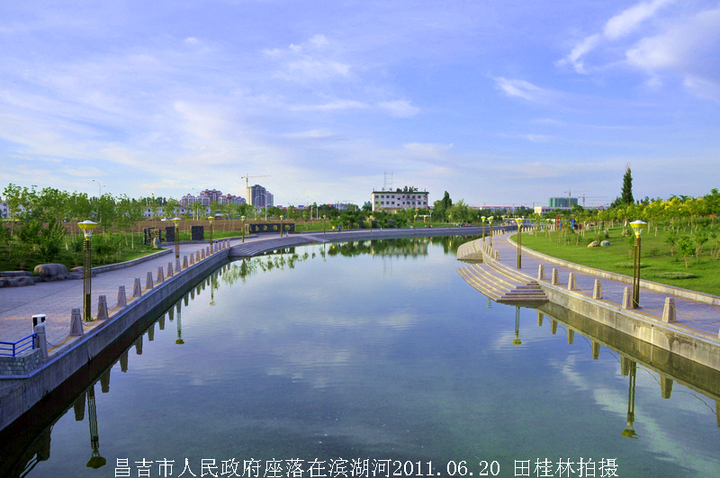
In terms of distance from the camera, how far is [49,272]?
2069cm

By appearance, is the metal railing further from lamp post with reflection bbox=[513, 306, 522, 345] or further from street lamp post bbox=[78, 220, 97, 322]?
Result: lamp post with reflection bbox=[513, 306, 522, 345]

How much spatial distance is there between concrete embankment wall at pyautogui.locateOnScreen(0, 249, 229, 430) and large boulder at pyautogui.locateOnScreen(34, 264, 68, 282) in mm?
5071

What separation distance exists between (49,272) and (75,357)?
12.3 metres

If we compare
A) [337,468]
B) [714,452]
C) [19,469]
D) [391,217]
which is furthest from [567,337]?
[391,217]

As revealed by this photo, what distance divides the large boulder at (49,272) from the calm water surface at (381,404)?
7183 millimetres

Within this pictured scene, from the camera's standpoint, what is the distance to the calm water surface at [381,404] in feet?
25.7

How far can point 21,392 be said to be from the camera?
28.7 feet

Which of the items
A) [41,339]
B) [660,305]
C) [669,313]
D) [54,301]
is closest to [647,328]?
[669,313]

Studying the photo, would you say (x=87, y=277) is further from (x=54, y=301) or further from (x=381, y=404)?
(x=381, y=404)

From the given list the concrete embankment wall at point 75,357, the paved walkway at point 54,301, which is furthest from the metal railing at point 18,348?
the concrete embankment wall at point 75,357

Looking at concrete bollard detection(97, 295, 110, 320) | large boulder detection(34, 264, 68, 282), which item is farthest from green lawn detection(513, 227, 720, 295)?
large boulder detection(34, 264, 68, 282)

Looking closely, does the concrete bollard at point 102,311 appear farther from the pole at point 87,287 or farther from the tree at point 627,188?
the tree at point 627,188

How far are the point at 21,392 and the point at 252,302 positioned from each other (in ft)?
41.8

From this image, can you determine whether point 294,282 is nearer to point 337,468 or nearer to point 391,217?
point 337,468
